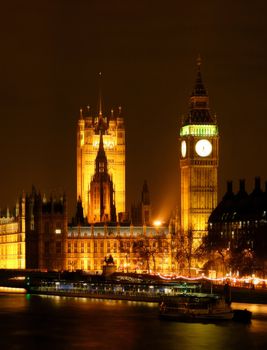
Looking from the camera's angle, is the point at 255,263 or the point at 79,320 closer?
the point at 79,320

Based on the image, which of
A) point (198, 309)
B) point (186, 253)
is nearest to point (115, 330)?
point (198, 309)

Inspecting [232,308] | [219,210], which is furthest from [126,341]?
[219,210]

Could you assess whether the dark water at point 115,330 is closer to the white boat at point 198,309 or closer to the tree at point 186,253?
the white boat at point 198,309

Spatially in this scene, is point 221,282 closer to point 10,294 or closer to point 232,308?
point 10,294

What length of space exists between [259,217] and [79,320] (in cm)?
6847

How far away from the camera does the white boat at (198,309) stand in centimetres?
10856

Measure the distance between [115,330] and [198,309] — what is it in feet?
22.8

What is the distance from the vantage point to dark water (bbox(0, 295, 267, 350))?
97.4 meters

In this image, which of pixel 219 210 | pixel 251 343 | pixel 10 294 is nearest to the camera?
pixel 251 343

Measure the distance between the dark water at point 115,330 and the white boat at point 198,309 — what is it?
129cm

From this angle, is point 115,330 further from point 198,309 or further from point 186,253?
point 186,253

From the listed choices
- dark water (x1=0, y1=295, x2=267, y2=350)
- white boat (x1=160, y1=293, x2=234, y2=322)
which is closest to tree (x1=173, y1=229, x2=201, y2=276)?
dark water (x1=0, y1=295, x2=267, y2=350)

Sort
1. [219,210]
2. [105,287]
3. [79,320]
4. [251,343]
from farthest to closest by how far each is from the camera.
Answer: [219,210]
[105,287]
[79,320]
[251,343]

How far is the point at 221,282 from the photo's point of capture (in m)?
152
